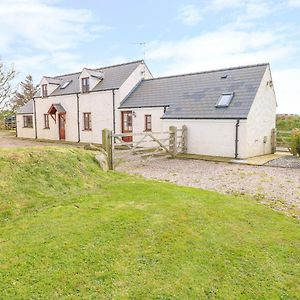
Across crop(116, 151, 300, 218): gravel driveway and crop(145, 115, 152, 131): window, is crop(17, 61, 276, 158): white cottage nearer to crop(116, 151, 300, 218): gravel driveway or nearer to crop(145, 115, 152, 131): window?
crop(145, 115, 152, 131): window

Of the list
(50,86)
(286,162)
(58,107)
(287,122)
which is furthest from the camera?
(50,86)

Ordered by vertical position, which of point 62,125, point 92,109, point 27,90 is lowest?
point 62,125

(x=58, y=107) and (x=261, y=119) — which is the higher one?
(x=58, y=107)

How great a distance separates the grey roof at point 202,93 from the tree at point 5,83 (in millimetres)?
8418

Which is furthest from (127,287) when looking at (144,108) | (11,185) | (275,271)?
(144,108)

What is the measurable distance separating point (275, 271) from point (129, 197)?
393 centimetres

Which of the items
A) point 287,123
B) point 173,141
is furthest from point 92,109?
point 287,123

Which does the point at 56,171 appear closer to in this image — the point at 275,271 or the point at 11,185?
the point at 11,185

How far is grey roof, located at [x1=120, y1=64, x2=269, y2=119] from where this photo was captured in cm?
1712

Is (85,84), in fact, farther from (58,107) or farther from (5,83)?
(5,83)

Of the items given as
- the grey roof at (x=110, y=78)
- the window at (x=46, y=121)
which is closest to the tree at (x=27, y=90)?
the window at (x=46, y=121)

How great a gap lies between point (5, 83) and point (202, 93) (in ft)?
46.1

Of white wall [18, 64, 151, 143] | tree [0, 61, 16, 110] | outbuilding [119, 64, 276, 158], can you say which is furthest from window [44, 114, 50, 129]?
outbuilding [119, 64, 276, 158]

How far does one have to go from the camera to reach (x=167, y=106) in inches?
809
